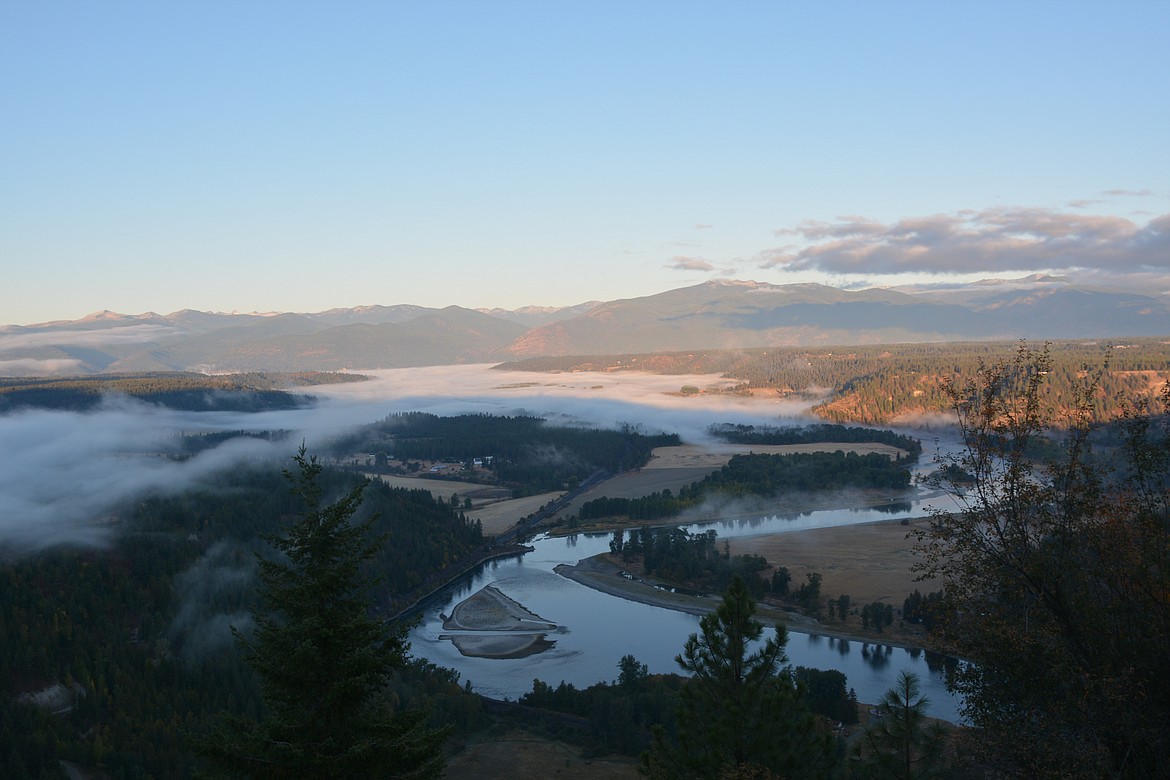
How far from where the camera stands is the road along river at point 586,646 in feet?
161

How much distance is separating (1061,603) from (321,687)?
34.3ft

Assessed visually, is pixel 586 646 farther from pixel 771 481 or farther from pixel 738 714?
pixel 771 481

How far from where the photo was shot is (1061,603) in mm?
12086

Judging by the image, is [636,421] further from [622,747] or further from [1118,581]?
[1118,581]

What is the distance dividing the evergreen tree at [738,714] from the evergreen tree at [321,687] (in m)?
5.38

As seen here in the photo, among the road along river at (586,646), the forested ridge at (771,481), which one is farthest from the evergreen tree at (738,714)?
the forested ridge at (771,481)

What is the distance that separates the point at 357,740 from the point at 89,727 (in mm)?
35465

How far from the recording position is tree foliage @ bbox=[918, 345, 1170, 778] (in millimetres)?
11102

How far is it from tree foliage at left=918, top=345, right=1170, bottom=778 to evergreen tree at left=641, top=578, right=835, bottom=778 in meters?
3.81

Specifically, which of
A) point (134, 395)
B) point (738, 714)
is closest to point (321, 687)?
point (738, 714)

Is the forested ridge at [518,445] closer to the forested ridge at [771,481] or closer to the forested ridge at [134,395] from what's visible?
the forested ridge at [771,481]

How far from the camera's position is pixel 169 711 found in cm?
4050

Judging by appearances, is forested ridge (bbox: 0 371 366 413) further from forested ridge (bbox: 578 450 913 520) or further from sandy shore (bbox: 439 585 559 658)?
sandy shore (bbox: 439 585 559 658)

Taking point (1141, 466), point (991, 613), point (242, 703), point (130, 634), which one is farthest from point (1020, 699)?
point (130, 634)
